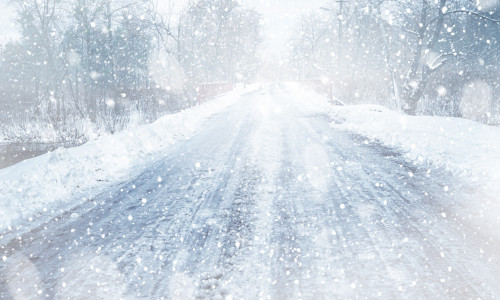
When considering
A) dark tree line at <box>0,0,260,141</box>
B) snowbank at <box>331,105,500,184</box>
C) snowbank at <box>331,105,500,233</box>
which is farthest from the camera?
dark tree line at <box>0,0,260,141</box>

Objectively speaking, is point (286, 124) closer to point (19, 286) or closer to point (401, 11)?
point (19, 286)


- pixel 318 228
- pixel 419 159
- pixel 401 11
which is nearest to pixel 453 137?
pixel 419 159

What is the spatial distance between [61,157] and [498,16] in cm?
2947

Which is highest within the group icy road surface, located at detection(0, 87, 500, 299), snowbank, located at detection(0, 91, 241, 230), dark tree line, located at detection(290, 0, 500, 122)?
dark tree line, located at detection(290, 0, 500, 122)

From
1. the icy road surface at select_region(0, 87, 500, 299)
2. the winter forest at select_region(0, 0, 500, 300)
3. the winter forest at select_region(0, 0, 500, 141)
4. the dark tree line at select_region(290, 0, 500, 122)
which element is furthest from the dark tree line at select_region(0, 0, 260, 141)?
the dark tree line at select_region(290, 0, 500, 122)

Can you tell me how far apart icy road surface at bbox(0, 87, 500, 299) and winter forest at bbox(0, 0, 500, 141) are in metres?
10.00

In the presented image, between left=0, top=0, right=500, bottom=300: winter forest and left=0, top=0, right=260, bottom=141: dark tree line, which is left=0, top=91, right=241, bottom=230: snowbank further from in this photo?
left=0, top=0, right=260, bottom=141: dark tree line

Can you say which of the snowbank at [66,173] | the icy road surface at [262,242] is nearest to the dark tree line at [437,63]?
the icy road surface at [262,242]

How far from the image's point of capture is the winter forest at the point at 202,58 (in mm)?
15212

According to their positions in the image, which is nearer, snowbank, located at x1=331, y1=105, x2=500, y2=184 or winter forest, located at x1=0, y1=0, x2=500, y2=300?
winter forest, located at x1=0, y1=0, x2=500, y2=300

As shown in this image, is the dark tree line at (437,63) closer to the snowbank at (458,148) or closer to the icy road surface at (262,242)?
the snowbank at (458,148)

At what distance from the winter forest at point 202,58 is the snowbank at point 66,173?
6270mm

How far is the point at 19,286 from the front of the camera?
107 inches

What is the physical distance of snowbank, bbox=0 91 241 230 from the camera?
4.49 metres
